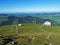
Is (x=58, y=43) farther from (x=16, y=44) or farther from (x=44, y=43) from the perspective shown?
(x=16, y=44)

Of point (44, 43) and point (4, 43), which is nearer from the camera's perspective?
point (4, 43)

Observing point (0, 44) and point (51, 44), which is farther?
point (51, 44)

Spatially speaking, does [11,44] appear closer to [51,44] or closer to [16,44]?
[16,44]

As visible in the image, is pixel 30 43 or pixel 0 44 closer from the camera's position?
pixel 0 44

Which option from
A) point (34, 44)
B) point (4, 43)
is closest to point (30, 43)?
point (34, 44)

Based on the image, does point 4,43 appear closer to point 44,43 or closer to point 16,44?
point 16,44

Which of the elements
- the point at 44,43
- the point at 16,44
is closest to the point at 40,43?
the point at 44,43

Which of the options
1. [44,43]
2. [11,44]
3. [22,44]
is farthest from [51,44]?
[11,44]
